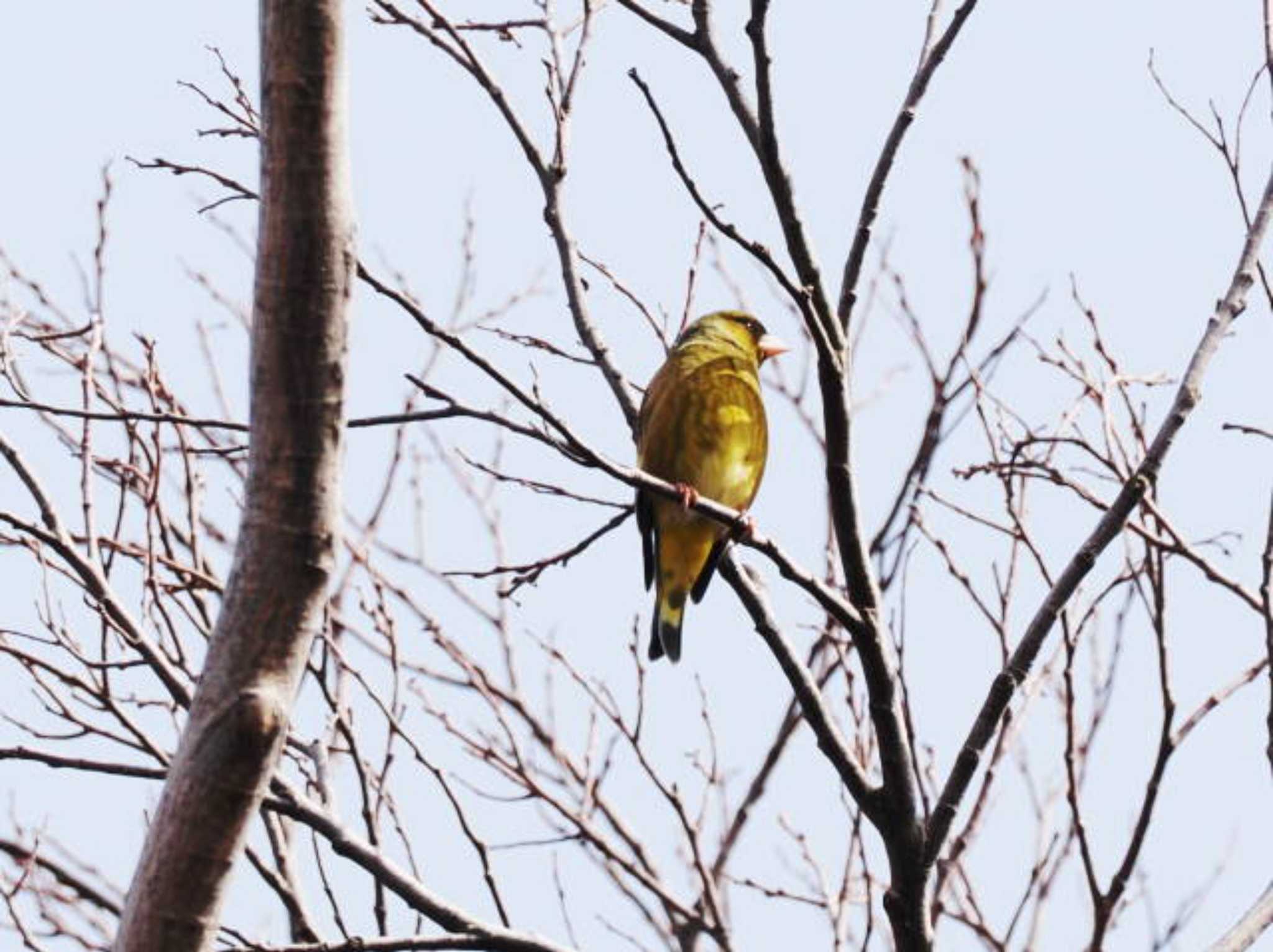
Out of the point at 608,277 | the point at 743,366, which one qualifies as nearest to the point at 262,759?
the point at 608,277

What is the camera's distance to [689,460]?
207 inches

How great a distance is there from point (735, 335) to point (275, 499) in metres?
4.19

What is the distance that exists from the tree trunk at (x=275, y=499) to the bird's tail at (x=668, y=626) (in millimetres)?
3366

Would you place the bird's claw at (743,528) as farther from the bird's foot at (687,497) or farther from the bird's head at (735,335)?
the bird's head at (735,335)

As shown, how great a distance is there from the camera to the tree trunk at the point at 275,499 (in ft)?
5.69

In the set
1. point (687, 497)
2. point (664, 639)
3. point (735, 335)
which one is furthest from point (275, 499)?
point (735, 335)

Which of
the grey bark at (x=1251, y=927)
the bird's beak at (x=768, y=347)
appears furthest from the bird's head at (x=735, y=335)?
the grey bark at (x=1251, y=927)

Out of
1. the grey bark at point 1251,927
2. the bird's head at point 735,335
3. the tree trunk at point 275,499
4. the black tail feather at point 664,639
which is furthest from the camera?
the bird's head at point 735,335

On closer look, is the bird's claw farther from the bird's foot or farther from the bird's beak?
the bird's beak

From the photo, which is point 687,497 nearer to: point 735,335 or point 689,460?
point 689,460

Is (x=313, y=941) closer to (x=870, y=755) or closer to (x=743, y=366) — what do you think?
(x=870, y=755)

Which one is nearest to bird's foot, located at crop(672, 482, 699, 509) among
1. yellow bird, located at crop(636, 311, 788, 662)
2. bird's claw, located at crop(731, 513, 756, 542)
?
bird's claw, located at crop(731, 513, 756, 542)

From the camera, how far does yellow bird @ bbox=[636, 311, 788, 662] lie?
516 cm

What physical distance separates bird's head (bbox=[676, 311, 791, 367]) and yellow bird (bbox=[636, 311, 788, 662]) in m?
0.14
